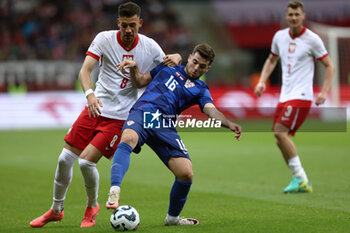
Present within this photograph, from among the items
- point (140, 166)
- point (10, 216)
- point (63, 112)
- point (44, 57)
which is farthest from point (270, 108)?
point (10, 216)

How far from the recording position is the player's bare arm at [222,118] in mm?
5457

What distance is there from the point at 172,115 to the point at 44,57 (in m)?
19.9

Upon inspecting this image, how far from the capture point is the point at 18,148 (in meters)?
14.6

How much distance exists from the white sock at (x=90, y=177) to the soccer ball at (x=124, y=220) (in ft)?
2.56

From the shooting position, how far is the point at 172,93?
5883 mm

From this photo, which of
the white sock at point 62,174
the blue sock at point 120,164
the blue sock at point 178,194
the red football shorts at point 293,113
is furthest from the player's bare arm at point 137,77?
the red football shorts at point 293,113

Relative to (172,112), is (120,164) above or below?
below

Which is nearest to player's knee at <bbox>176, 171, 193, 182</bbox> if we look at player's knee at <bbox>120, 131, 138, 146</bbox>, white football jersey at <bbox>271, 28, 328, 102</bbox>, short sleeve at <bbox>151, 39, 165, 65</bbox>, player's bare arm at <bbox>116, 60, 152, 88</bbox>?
Answer: player's knee at <bbox>120, 131, 138, 146</bbox>

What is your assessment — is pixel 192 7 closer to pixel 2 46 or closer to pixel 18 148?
pixel 2 46

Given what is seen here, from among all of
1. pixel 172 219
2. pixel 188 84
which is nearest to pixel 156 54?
pixel 188 84

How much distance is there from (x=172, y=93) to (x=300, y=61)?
3176 mm

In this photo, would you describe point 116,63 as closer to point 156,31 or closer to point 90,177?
point 90,177

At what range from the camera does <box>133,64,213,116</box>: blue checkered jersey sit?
585 cm

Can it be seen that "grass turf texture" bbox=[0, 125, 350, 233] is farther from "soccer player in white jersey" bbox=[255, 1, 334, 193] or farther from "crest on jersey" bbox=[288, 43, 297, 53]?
"crest on jersey" bbox=[288, 43, 297, 53]
